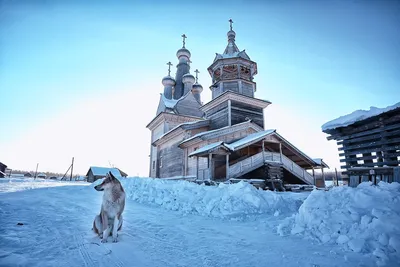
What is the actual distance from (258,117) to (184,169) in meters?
9.53

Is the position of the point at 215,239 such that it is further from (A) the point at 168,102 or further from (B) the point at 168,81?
(B) the point at 168,81

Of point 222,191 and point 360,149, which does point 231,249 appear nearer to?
point 222,191

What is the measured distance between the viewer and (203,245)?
3762 millimetres

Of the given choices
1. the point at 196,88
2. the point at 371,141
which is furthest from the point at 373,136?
the point at 196,88

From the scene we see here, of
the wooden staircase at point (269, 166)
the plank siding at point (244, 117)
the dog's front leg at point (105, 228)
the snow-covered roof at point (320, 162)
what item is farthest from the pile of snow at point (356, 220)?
the plank siding at point (244, 117)

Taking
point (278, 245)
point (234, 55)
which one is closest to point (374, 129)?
point (278, 245)

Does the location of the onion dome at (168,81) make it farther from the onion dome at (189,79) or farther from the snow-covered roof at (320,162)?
the snow-covered roof at (320,162)

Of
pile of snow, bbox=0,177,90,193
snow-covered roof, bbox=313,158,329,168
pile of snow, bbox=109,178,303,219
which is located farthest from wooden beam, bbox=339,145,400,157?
pile of snow, bbox=0,177,90,193

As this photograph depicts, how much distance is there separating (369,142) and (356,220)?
217 inches

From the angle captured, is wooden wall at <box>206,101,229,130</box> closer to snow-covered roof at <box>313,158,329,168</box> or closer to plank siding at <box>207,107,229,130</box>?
plank siding at <box>207,107,229,130</box>

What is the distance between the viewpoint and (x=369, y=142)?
25.8 ft

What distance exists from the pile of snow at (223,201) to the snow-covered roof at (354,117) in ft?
11.4

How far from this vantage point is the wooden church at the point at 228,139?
15.5 meters

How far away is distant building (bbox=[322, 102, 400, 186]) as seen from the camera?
281 inches
